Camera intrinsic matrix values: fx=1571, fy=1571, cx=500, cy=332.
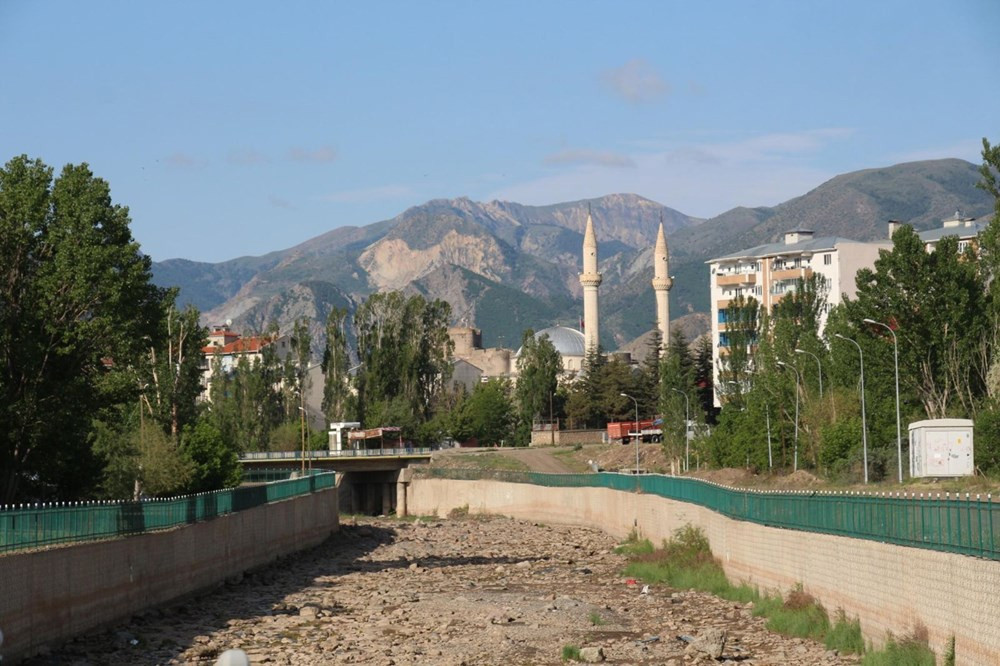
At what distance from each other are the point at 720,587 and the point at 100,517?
1527cm

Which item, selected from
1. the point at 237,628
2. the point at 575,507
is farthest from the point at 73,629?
the point at 575,507

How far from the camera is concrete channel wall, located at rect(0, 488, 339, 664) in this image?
27678 mm

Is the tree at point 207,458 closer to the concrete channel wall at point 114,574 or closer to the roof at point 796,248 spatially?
the concrete channel wall at point 114,574

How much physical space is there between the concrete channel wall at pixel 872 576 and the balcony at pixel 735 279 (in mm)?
87295

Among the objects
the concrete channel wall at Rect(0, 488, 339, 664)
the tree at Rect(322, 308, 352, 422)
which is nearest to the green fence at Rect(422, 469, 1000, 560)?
the concrete channel wall at Rect(0, 488, 339, 664)

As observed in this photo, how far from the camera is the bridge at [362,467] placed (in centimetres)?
10850

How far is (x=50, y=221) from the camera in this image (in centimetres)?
4769

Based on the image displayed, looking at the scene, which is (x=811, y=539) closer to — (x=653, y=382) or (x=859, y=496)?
(x=859, y=496)

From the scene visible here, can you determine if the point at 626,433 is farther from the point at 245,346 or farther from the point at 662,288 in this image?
the point at 662,288

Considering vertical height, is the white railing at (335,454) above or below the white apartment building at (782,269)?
below

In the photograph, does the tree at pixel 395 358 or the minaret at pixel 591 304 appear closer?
the tree at pixel 395 358

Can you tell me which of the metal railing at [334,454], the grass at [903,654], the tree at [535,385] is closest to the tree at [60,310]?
the grass at [903,654]

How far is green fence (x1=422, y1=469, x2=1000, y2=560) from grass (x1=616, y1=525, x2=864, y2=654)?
138cm

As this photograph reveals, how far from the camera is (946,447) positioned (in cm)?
5009
